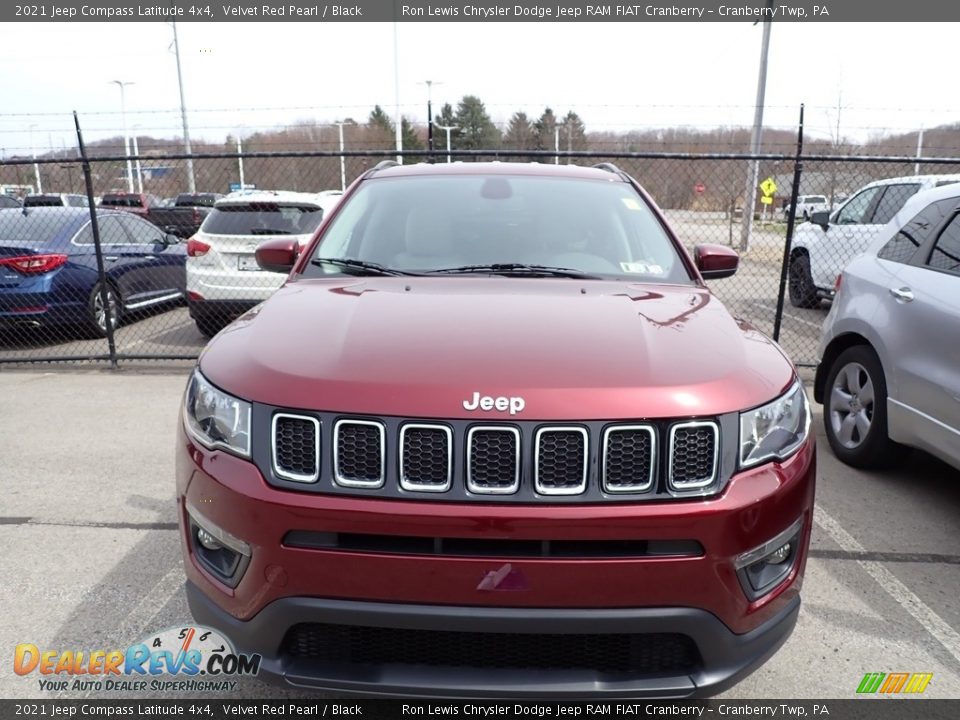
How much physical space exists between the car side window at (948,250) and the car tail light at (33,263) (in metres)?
7.77

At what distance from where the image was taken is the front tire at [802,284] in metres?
9.80

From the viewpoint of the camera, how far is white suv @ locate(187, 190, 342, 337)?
23.4 feet

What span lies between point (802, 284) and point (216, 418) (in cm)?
978

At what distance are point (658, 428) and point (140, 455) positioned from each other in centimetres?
383

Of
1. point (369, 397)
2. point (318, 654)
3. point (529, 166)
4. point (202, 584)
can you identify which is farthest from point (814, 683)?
point (529, 166)

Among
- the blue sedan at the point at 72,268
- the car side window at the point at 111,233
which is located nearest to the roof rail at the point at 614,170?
the blue sedan at the point at 72,268

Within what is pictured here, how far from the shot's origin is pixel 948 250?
3.75m

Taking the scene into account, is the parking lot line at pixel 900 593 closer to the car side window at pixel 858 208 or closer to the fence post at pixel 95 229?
the fence post at pixel 95 229

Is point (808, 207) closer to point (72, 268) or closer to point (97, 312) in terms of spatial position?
point (97, 312)

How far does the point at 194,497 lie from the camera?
1981 millimetres

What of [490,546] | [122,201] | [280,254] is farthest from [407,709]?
[122,201]

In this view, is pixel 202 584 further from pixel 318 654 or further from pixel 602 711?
pixel 602 711

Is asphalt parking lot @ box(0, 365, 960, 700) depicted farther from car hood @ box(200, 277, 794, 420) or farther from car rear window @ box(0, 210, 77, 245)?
car rear window @ box(0, 210, 77, 245)
